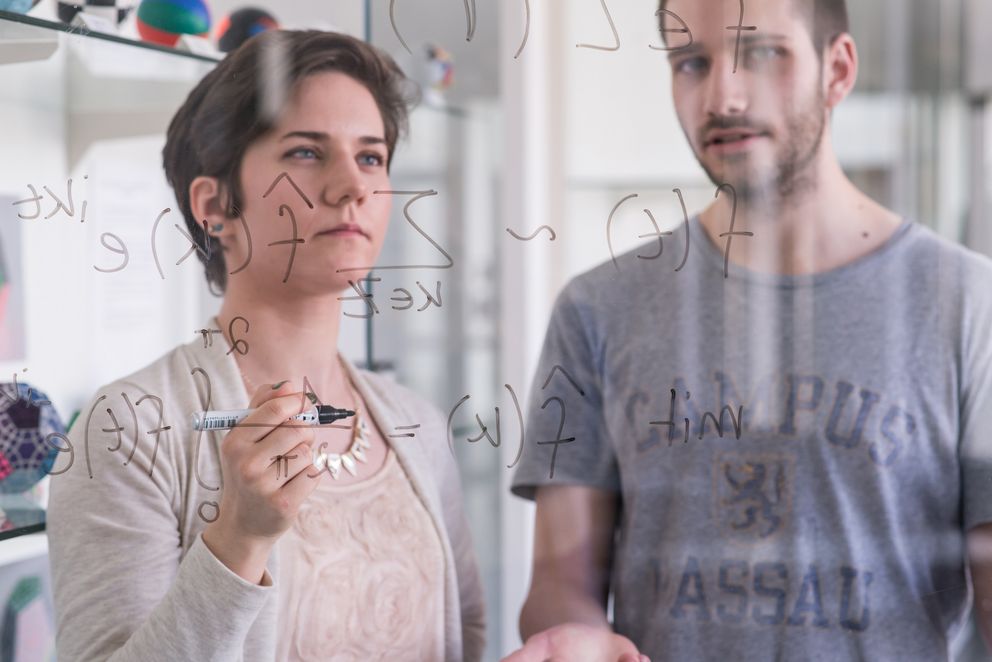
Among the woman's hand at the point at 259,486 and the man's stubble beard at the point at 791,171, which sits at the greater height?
the man's stubble beard at the point at 791,171

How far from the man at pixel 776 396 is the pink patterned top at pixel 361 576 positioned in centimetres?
9

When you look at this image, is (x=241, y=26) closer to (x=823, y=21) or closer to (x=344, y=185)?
(x=344, y=185)

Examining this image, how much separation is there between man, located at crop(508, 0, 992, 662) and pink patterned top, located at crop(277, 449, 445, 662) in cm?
9

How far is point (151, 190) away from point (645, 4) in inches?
15.2

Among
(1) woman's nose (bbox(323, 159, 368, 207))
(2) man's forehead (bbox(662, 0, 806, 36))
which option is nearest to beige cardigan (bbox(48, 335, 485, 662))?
(1) woman's nose (bbox(323, 159, 368, 207))

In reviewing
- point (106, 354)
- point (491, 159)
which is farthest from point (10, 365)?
point (491, 159)

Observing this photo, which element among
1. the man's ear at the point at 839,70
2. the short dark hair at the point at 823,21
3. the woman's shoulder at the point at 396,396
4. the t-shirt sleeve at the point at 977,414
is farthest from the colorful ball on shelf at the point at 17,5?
the t-shirt sleeve at the point at 977,414

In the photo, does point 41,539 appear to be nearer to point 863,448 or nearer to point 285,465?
point 285,465

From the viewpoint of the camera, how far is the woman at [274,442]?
63 centimetres

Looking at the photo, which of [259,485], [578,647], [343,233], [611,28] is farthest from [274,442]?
[611,28]

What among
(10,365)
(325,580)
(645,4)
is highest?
(645,4)

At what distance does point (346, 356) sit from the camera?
69 cm

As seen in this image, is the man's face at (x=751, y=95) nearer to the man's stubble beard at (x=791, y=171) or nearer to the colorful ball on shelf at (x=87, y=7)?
the man's stubble beard at (x=791, y=171)

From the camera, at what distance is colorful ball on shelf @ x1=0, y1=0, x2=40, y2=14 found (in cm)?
68
